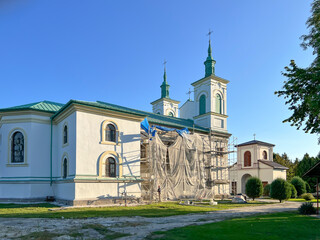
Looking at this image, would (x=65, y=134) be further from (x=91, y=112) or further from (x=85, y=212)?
(x=85, y=212)

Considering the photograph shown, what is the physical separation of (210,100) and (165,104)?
8511 millimetres

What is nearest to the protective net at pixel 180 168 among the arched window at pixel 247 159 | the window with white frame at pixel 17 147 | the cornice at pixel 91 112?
the cornice at pixel 91 112

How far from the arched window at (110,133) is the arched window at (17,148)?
644 cm

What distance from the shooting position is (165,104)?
35969mm

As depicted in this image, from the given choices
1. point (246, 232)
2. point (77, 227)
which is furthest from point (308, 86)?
point (77, 227)

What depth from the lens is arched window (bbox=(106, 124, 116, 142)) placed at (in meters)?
18.8

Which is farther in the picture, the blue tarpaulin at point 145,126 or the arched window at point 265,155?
the arched window at point 265,155

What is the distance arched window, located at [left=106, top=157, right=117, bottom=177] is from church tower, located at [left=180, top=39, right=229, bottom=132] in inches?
518

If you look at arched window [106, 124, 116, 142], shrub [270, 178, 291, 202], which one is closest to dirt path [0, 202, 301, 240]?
arched window [106, 124, 116, 142]

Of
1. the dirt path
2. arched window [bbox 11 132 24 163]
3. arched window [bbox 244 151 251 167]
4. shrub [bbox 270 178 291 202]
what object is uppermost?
arched window [bbox 11 132 24 163]

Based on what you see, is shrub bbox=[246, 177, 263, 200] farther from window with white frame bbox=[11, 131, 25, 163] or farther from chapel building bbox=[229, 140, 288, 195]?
window with white frame bbox=[11, 131, 25, 163]

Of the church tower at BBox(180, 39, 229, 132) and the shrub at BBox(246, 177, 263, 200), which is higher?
the church tower at BBox(180, 39, 229, 132)

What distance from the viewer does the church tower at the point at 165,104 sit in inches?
1416

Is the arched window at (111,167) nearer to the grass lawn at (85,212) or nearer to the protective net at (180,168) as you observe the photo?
the protective net at (180,168)
